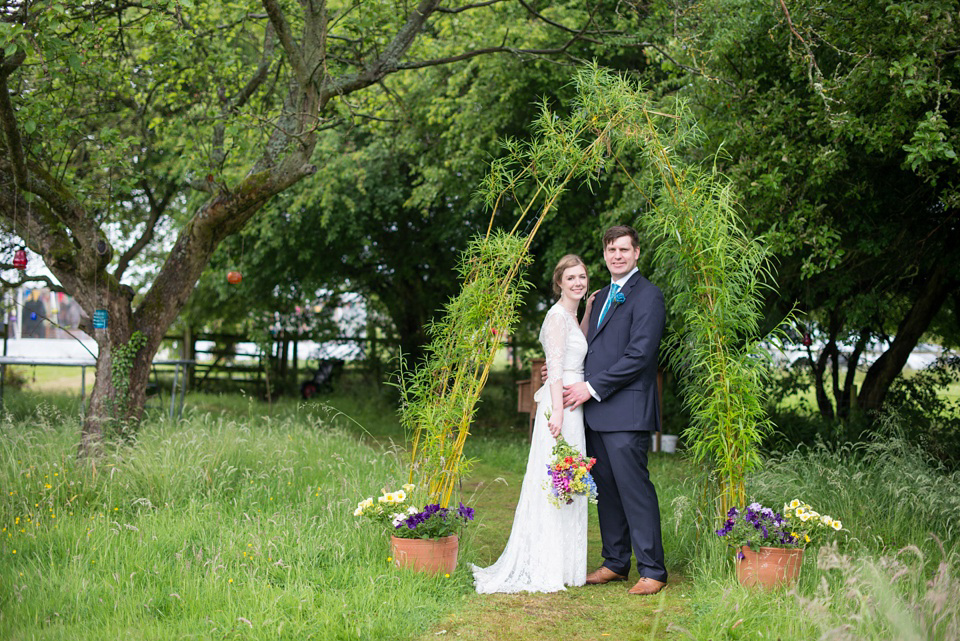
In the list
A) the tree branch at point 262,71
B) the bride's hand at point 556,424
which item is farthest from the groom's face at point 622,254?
the tree branch at point 262,71

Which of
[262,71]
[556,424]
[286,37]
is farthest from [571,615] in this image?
[262,71]

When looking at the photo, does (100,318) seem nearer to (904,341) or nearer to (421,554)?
(421,554)

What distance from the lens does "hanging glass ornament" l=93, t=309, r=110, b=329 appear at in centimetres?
694

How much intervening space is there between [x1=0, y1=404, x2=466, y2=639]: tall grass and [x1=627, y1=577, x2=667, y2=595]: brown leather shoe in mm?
959

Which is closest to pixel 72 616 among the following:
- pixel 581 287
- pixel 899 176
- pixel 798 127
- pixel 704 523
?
pixel 581 287

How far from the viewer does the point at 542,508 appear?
4.63 metres

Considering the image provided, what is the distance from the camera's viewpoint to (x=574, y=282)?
15.3 ft

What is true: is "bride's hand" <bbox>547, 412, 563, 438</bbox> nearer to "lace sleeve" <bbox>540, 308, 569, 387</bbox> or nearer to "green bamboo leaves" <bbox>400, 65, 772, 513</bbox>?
"lace sleeve" <bbox>540, 308, 569, 387</bbox>

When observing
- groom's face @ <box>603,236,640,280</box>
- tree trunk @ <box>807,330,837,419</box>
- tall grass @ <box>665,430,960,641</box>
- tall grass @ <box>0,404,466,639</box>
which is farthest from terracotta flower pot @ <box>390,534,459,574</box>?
tree trunk @ <box>807,330,837,419</box>

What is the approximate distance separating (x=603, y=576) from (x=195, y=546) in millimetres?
2319

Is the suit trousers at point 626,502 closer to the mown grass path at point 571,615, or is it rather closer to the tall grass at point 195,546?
the mown grass path at point 571,615

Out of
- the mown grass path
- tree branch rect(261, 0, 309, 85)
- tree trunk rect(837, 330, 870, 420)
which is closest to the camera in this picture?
the mown grass path

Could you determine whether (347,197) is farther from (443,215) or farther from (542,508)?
(542,508)

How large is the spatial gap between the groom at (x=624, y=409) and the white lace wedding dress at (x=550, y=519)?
10 centimetres
